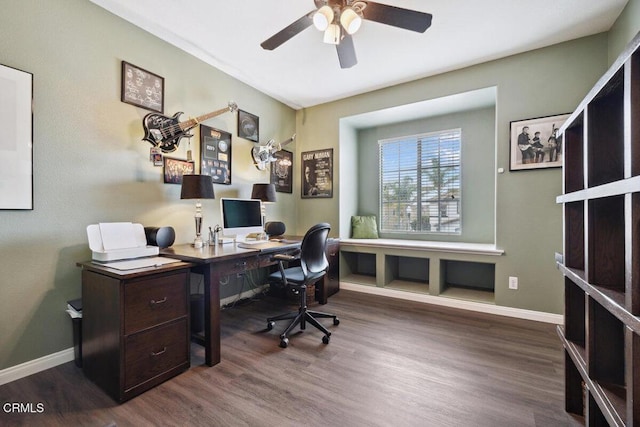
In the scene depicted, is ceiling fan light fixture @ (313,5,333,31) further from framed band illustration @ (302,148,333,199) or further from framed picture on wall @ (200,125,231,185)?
framed band illustration @ (302,148,333,199)

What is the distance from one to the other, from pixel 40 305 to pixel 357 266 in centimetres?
358

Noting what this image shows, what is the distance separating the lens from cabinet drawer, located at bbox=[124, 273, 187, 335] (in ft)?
5.11

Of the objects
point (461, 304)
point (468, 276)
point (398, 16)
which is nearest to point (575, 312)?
point (461, 304)

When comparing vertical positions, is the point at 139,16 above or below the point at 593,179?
above

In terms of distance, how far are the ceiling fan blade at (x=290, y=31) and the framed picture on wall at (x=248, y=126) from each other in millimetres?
1386

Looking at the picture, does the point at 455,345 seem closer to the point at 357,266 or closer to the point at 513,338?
the point at 513,338

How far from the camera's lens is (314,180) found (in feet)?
13.6

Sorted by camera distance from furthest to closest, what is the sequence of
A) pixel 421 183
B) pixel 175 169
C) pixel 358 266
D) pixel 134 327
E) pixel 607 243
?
1. pixel 358 266
2. pixel 421 183
3. pixel 175 169
4. pixel 134 327
5. pixel 607 243

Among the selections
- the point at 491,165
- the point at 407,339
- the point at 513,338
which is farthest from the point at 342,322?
the point at 491,165

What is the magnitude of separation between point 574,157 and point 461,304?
2.18 m

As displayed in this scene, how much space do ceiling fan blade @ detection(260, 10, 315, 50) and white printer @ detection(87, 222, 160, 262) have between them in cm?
175

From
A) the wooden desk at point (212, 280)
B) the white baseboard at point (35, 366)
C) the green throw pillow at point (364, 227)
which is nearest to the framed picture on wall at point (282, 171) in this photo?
Result: the green throw pillow at point (364, 227)

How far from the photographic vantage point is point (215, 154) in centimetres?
299

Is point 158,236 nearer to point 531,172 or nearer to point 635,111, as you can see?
point 635,111
